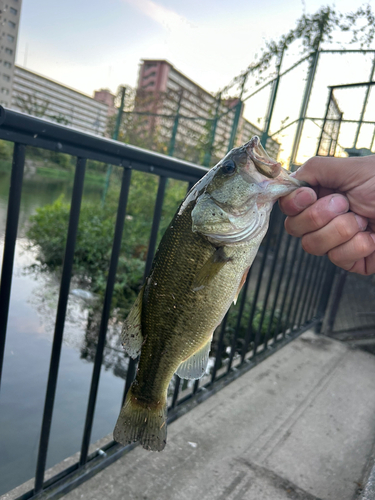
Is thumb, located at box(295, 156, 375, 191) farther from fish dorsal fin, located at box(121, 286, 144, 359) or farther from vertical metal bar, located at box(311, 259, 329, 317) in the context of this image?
vertical metal bar, located at box(311, 259, 329, 317)

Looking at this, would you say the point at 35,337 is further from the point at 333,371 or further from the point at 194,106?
the point at 194,106

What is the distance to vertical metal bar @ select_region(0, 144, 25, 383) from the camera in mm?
1165

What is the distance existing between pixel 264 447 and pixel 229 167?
5.83 ft

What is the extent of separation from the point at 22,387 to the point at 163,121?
1124 centimetres

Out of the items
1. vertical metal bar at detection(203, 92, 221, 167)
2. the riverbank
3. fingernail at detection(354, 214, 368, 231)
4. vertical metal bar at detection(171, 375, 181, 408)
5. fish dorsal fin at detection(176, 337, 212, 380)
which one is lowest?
the riverbank

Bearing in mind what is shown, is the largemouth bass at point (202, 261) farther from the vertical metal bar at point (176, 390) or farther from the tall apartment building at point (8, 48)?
the tall apartment building at point (8, 48)

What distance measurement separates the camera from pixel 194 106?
42.2 ft

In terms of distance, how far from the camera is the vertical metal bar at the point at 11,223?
117cm

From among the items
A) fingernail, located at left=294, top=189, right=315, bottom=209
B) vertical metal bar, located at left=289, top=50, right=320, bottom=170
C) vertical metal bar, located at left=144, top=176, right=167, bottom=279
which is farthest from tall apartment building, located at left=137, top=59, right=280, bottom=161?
fingernail, located at left=294, top=189, right=315, bottom=209

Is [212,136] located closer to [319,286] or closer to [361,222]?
[319,286]

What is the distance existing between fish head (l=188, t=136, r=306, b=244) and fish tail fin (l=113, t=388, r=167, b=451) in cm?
56

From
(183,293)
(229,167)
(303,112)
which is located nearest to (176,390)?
(183,293)

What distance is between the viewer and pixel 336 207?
3.91ft

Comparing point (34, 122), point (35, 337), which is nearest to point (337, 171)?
point (34, 122)
